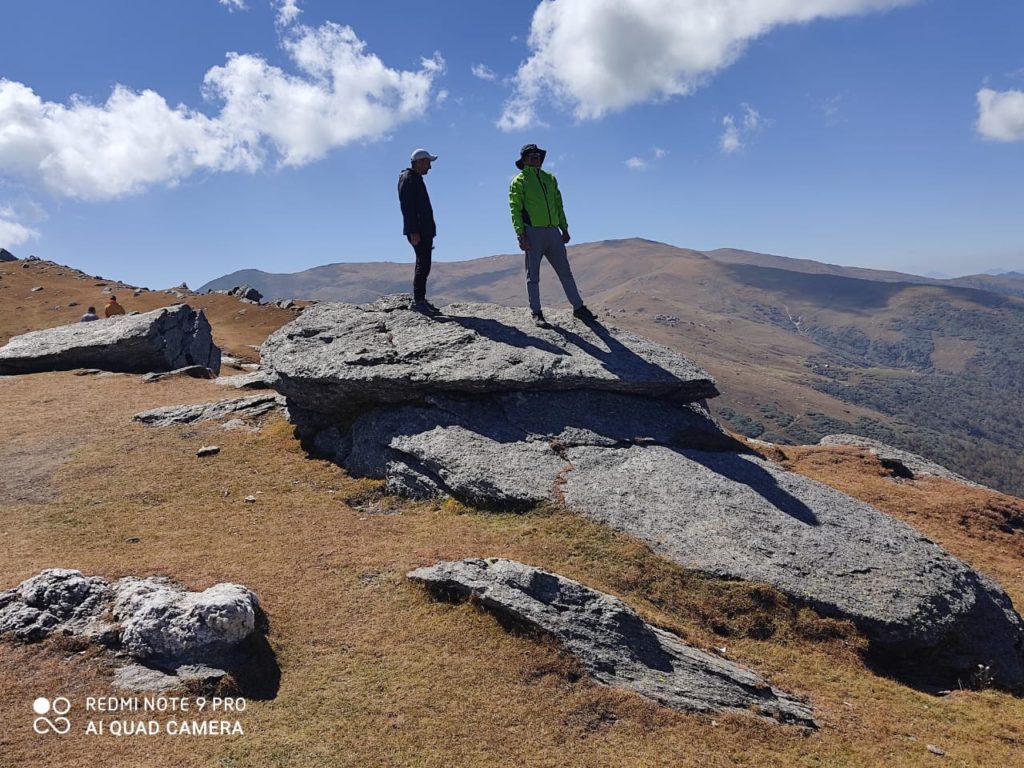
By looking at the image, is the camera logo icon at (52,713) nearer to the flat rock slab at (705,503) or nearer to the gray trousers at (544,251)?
the flat rock slab at (705,503)

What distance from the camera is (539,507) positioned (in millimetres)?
14617

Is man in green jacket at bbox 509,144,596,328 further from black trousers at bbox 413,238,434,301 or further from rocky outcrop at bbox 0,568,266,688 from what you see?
rocky outcrop at bbox 0,568,266,688

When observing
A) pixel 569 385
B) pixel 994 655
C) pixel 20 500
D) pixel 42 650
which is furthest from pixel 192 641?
pixel 994 655

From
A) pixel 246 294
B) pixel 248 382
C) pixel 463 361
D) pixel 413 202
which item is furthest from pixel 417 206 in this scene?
pixel 246 294

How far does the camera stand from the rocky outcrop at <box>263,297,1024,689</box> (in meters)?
12.7

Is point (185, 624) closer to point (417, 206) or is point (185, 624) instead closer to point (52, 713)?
point (52, 713)

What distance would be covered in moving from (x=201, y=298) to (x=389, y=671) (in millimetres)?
82065

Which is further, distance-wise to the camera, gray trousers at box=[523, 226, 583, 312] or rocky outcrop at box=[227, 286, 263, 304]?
rocky outcrop at box=[227, 286, 263, 304]

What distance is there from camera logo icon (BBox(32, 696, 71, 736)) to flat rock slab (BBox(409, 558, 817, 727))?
544cm

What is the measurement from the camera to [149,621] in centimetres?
957

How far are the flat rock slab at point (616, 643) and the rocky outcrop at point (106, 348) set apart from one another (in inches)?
1040

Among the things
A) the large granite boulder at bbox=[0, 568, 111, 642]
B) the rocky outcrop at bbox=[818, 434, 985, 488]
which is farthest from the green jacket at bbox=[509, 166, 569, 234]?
the rocky outcrop at bbox=[818, 434, 985, 488]

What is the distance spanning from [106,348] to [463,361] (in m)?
22.8

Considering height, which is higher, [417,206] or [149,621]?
[417,206]
